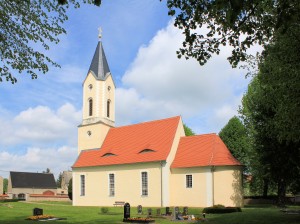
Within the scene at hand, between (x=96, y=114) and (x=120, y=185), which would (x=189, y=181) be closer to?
(x=120, y=185)

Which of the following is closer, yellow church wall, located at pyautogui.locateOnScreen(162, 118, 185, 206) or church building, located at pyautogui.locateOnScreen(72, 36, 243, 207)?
church building, located at pyautogui.locateOnScreen(72, 36, 243, 207)

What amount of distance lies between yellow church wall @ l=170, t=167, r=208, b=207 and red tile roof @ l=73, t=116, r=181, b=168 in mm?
2513

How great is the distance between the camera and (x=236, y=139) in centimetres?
5138

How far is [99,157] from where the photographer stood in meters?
44.1

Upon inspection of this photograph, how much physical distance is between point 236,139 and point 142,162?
1764 centimetres

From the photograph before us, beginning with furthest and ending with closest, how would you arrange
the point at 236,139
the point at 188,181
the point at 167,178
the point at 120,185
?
the point at 236,139 → the point at 120,185 → the point at 167,178 → the point at 188,181

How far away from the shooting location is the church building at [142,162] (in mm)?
35844

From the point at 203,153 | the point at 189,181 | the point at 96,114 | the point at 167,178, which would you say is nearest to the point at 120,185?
the point at 167,178

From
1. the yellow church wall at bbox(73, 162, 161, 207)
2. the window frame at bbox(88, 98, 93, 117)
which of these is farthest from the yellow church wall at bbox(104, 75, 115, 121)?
the yellow church wall at bbox(73, 162, 161, 207)

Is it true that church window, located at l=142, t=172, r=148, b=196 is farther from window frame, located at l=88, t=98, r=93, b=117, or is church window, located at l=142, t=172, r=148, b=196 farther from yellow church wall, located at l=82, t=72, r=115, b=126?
window frame, located at l=88, t=98, r=93, b=117

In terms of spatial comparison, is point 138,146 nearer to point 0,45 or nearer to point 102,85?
point 102,85

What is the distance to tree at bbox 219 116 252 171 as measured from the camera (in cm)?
5075

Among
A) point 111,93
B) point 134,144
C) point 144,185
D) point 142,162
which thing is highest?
point 111,93

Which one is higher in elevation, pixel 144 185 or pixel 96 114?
pixel 96 114
